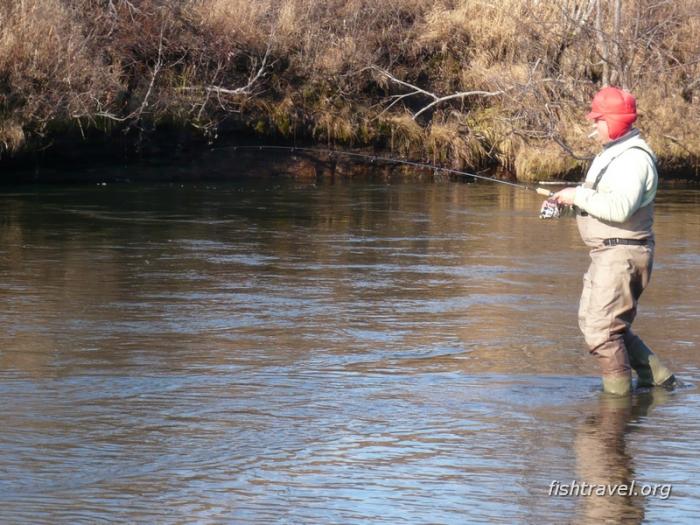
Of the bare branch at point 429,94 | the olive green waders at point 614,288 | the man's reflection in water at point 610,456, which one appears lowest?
the man's reflection in water at point 610,456

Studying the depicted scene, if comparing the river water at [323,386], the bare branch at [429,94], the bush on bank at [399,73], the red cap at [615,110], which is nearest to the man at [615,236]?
the red cap at [615,110]

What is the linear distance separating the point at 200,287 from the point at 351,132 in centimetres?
1139

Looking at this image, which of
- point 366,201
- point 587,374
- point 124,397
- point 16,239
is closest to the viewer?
point 124,397

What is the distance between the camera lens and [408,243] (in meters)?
12.2

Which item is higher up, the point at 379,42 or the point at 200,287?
the point at 379,42

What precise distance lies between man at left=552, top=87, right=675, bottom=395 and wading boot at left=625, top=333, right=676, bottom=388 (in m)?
0.16

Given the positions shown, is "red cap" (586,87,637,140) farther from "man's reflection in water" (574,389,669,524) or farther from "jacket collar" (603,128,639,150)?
"man's reflection in water" (574,389,669,524)

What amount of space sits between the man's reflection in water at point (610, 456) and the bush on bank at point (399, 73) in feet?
44.1

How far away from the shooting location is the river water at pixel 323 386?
4.42 meters

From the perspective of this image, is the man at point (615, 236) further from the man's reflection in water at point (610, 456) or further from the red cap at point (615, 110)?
the man's reflection in water at point (610, 456)

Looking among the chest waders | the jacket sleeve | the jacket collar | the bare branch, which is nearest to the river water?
the chest waders

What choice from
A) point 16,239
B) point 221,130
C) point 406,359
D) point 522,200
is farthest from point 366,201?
point 406,359

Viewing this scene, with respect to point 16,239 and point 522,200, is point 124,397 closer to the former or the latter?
point 16,239

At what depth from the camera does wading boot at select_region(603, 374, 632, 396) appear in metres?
5.84
